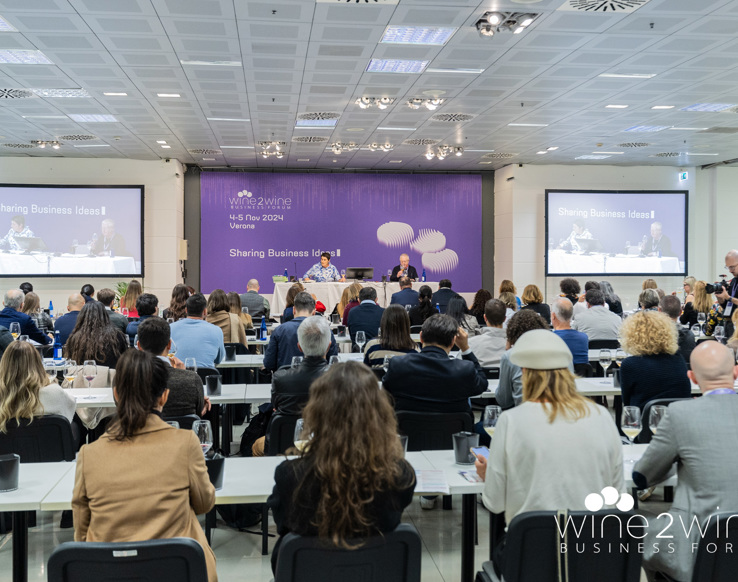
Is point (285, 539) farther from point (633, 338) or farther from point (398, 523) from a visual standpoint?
point (633, 338)

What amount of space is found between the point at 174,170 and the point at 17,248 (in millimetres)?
A: 3502

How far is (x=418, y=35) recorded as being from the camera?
7.09 metres

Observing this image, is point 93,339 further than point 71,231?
No

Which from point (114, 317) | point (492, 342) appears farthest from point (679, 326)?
point (114, 317)

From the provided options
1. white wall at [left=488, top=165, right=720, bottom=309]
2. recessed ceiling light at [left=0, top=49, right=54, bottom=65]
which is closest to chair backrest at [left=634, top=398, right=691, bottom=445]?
recessed ceiling light at [left=0, top=49, right=54, bottom=65]

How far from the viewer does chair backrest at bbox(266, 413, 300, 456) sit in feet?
12.6

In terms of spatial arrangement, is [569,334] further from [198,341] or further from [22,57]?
[22,57]

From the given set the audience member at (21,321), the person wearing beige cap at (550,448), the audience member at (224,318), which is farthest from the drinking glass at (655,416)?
the audience member at (21,321)

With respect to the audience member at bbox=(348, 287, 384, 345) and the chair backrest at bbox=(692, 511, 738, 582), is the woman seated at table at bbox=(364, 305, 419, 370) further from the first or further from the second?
the chair backrest at bbox=(692, 511, 738, 582)

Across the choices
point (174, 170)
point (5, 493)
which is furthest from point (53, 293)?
point (5, 493)

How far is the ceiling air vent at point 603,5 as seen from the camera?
6102 mm

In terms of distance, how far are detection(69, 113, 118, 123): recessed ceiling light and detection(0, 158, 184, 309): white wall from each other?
3.67m

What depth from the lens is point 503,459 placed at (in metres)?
2.34

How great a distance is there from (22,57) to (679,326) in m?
7.38
